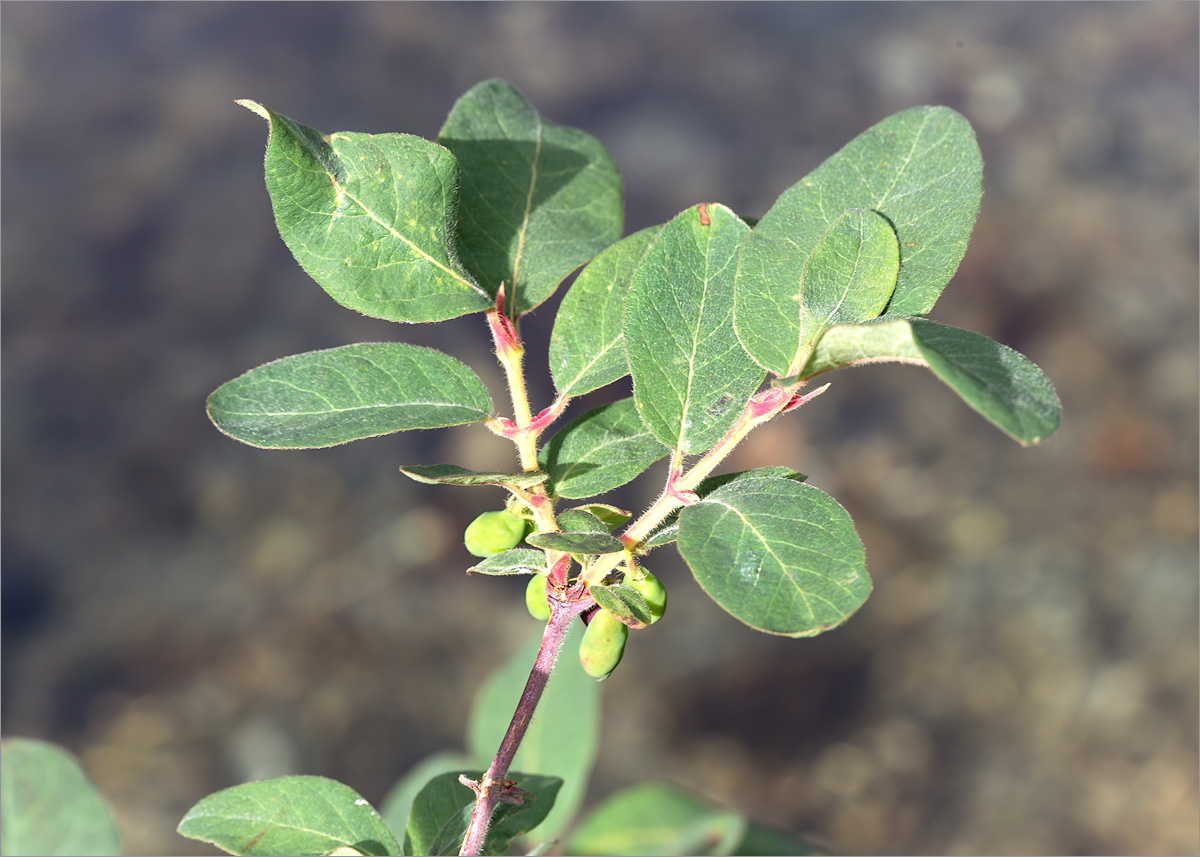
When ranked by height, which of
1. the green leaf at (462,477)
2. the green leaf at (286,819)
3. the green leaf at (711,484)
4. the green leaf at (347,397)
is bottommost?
the green leaf at (286,819)

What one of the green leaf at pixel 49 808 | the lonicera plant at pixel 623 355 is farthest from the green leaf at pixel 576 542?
the green leaf at pixel 49 808

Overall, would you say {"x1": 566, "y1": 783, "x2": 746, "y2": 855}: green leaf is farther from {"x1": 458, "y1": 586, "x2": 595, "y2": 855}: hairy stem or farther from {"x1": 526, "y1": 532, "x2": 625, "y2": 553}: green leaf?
{"x1": 526, "y1": 532, "x2": 625, "y2": 553}: green leaf

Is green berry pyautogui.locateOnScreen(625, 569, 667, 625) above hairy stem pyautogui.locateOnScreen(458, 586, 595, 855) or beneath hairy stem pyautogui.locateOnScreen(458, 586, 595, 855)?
above

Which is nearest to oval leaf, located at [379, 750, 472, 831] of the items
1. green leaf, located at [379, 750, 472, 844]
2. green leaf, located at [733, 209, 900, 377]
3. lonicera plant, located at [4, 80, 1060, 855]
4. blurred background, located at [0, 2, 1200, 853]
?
green leaf, located at [379, 750, 472, 844]

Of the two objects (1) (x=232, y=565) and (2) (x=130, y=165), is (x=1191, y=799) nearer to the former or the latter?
(1) (x=232, y=565)

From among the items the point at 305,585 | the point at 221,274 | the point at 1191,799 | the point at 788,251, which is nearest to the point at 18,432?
the point at 221,274

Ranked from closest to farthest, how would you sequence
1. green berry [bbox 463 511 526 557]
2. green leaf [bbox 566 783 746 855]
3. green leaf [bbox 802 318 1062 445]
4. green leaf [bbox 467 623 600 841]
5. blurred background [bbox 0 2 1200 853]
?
green leaf [bbox 802 318 1062 445]
green berry [bbox 463 511 526 557]
green leaf [bbox 467 623 600 841]
green leaf [bbox 566 783 746 855]
blurred background [bbox 0 2 1200 853]

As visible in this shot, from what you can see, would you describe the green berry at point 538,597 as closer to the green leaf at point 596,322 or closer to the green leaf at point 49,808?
the green leaf at point 596,322
